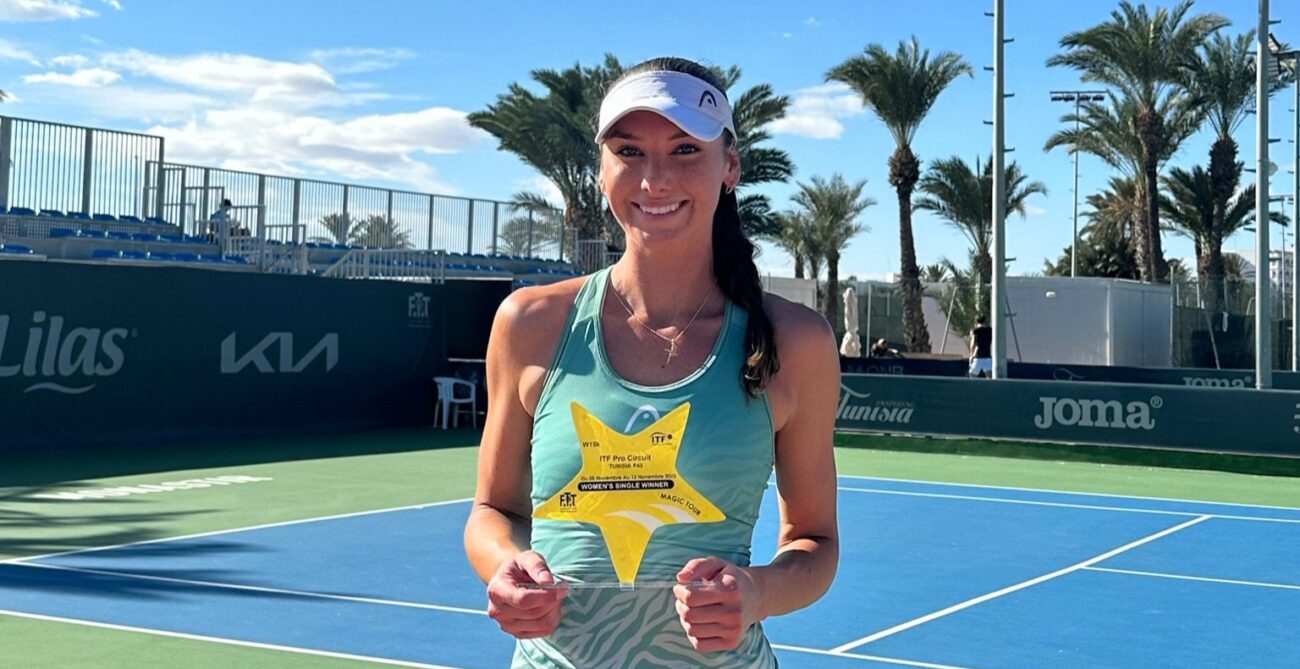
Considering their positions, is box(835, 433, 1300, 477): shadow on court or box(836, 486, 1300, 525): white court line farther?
box(835, 433, 1300, 477): shadow on court

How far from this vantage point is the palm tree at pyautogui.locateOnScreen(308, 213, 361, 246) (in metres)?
28.6

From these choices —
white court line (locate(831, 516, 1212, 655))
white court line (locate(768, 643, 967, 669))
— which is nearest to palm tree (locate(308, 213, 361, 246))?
white court line (locate(831, 516, 1212, 655))

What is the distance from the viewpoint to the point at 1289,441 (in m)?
18.2

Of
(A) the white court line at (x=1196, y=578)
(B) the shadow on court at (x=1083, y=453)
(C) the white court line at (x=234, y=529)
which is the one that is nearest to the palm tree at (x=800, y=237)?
(B) the shadow on court at (x=1083, y=453)

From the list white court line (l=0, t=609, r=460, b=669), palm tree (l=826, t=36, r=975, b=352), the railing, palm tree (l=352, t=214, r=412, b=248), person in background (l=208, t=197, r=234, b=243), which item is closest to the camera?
white court line (l=0, t=609, r=460, b=669)

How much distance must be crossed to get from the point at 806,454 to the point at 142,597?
7.28m

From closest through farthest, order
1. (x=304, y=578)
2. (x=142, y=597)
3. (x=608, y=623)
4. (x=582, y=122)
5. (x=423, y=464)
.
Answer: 1. (x=608, y=623)
2. (x=142, y=597)
3. (x=304, y=578)
4. (x=423, y=464)
5. (x=582, y=122)

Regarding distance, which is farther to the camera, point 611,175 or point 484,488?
point 484,488

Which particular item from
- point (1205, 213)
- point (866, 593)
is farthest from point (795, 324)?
point (1205, 213)

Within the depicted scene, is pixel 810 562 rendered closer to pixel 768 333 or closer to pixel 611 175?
pixel 768 333

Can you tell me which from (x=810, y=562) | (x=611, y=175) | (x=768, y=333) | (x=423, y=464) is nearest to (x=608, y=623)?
(x=810, y=562)

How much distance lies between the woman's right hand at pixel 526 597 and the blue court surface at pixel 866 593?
5.25m

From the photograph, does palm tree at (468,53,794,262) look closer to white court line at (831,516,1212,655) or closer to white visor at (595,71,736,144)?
white court line at (831,516,1212,655)

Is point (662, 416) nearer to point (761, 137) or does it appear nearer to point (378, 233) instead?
point (378, 233)
